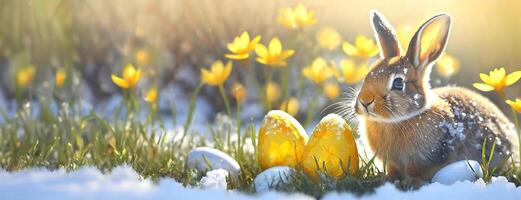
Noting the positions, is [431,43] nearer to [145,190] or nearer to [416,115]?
[416,115]

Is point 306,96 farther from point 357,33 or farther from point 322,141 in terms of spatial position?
point 322,141

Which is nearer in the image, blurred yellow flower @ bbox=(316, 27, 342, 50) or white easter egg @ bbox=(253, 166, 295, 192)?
white easter egg @ bbox=(253, 166, 295, 192)

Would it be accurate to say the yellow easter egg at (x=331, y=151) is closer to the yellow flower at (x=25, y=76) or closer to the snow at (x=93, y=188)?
the snow at (x=93, y=188)

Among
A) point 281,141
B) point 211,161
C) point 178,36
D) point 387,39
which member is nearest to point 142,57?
point 178,36

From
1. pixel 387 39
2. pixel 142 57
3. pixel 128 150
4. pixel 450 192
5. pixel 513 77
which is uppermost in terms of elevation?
pixel 142 57

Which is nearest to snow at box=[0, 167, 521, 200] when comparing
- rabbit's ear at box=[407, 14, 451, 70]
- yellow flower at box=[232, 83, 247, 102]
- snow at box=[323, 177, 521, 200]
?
snow at box=[323, 177, 521, 200]

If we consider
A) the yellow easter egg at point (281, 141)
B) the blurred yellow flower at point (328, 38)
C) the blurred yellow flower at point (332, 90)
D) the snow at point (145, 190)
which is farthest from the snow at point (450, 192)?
the blurred yellow flower at point (328, 38)

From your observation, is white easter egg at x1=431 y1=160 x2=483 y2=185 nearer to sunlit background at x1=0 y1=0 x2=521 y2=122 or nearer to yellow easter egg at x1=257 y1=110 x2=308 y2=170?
yellow easter egg at x1=257 y1=110 x2=308 y2=170
